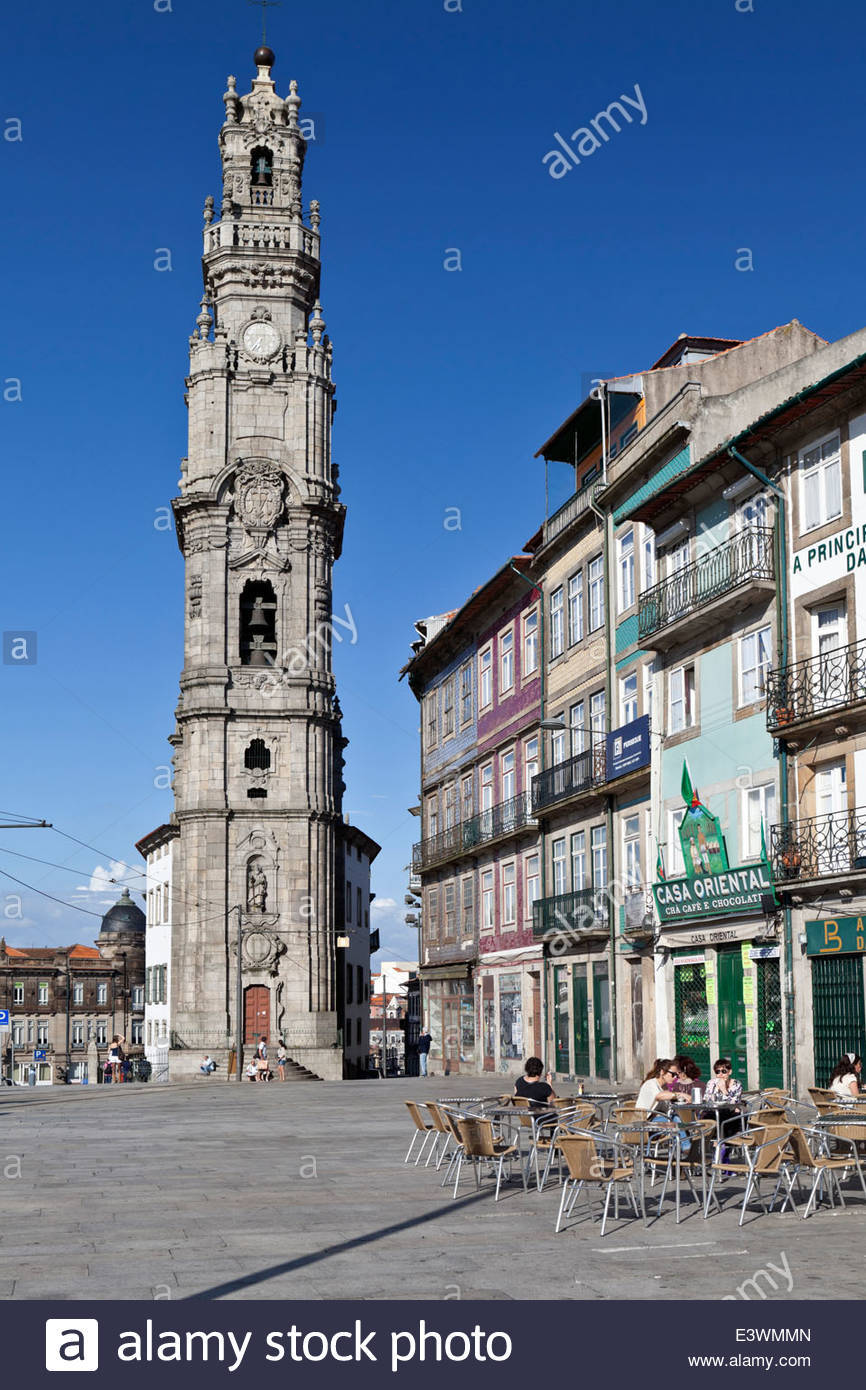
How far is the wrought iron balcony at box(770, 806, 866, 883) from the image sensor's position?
922 inches

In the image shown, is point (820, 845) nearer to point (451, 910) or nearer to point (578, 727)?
point (578, 727)

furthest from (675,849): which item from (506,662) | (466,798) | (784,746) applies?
(466,798)

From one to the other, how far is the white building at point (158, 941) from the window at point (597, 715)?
35.5 meters

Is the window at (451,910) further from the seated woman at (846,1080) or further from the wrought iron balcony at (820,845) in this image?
the seated woman at (846,1080)

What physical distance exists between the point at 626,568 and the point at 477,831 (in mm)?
13957

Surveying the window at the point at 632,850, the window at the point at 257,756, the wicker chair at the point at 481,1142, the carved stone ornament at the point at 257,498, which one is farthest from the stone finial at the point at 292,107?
the wicker chair at the point at 481,1142

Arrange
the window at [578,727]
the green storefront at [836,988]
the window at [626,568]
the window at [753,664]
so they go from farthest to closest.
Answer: the window at [578,727] < the window at [626,568] < the window at [753,664] < the green storefront at [836,988]

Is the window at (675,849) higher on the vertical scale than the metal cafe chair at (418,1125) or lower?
higher

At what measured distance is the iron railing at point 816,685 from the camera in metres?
23.5

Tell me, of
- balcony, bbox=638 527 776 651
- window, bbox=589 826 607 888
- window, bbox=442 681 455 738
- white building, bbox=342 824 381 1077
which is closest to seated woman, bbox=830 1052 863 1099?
balcony, bbox=638 527 776 651

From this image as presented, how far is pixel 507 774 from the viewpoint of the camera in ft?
145

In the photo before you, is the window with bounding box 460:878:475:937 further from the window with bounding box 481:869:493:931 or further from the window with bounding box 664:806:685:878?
the window with bounding box 664:806:685:878

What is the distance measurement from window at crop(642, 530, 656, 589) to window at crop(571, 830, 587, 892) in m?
6.88

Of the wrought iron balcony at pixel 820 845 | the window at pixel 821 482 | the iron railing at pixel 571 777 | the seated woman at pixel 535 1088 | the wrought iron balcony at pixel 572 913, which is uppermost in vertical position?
the window at pixel 821 482
